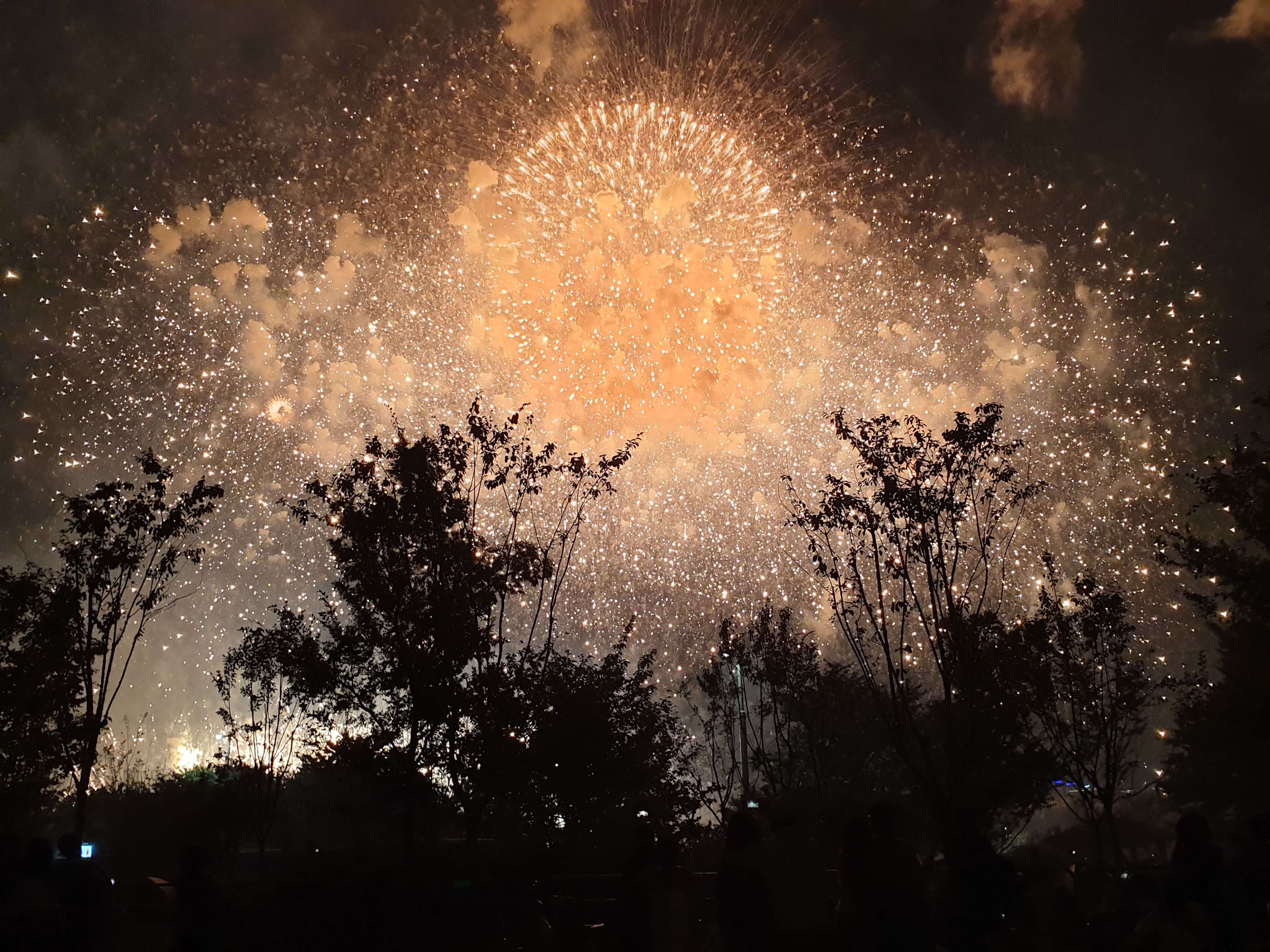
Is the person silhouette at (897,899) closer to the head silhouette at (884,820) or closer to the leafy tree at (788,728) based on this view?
the head silhouette at (884,820)

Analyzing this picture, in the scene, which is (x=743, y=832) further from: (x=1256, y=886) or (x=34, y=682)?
(x=34, y=682)

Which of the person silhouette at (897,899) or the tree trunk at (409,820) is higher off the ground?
the tree trunk at (409,820)

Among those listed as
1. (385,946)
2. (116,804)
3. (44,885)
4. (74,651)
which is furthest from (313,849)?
(44,885)

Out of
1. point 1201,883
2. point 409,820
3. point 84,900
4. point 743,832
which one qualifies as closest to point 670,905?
point 743,832

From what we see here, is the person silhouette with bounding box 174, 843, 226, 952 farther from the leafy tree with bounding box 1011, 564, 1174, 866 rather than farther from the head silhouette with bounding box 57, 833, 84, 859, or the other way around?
the leafy tree with bounding box 1011, 564, 1174, 866

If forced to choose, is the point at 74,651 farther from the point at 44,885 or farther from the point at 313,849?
the point at 313,849

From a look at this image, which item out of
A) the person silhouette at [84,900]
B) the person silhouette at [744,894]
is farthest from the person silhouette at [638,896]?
the person silhouette at [84,900]

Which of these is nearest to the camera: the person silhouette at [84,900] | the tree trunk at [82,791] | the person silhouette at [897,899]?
the person silhouette at [897,899]
